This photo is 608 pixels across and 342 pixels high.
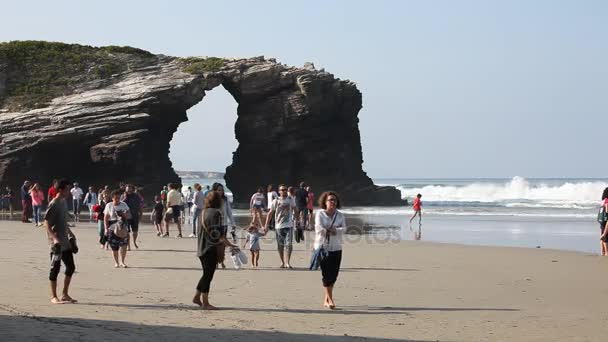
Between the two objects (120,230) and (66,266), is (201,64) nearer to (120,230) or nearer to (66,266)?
(120,230)

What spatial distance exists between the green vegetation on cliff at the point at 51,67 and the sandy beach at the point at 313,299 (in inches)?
1186

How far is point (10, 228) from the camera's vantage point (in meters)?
29.2

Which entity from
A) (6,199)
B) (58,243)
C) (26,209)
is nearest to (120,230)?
(58,243)

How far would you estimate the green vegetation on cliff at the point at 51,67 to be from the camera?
165 feet

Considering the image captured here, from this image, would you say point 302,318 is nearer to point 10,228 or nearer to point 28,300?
point 28,300

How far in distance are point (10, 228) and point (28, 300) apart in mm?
18135

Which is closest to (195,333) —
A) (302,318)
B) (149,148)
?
(302,318)

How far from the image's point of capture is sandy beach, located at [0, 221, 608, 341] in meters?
10.2

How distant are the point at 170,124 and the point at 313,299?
Answer: 39519 millimetres

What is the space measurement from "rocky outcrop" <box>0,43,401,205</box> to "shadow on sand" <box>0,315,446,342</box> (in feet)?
123

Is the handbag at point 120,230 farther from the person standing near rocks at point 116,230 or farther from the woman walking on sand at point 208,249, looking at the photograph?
the woman walking on sand at point 208,249

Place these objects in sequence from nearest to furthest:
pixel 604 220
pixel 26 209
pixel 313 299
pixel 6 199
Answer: pixel 313 299 → pixel 604 220 → pixel 26 209 → pixel 6 199

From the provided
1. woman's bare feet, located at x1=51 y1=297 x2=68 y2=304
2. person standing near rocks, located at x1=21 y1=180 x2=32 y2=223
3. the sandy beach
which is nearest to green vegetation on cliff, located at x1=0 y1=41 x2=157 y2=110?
person standing near rocks, located at x1=21 y1=180 x2=32 y2=223

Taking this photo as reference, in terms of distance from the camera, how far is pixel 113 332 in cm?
962
